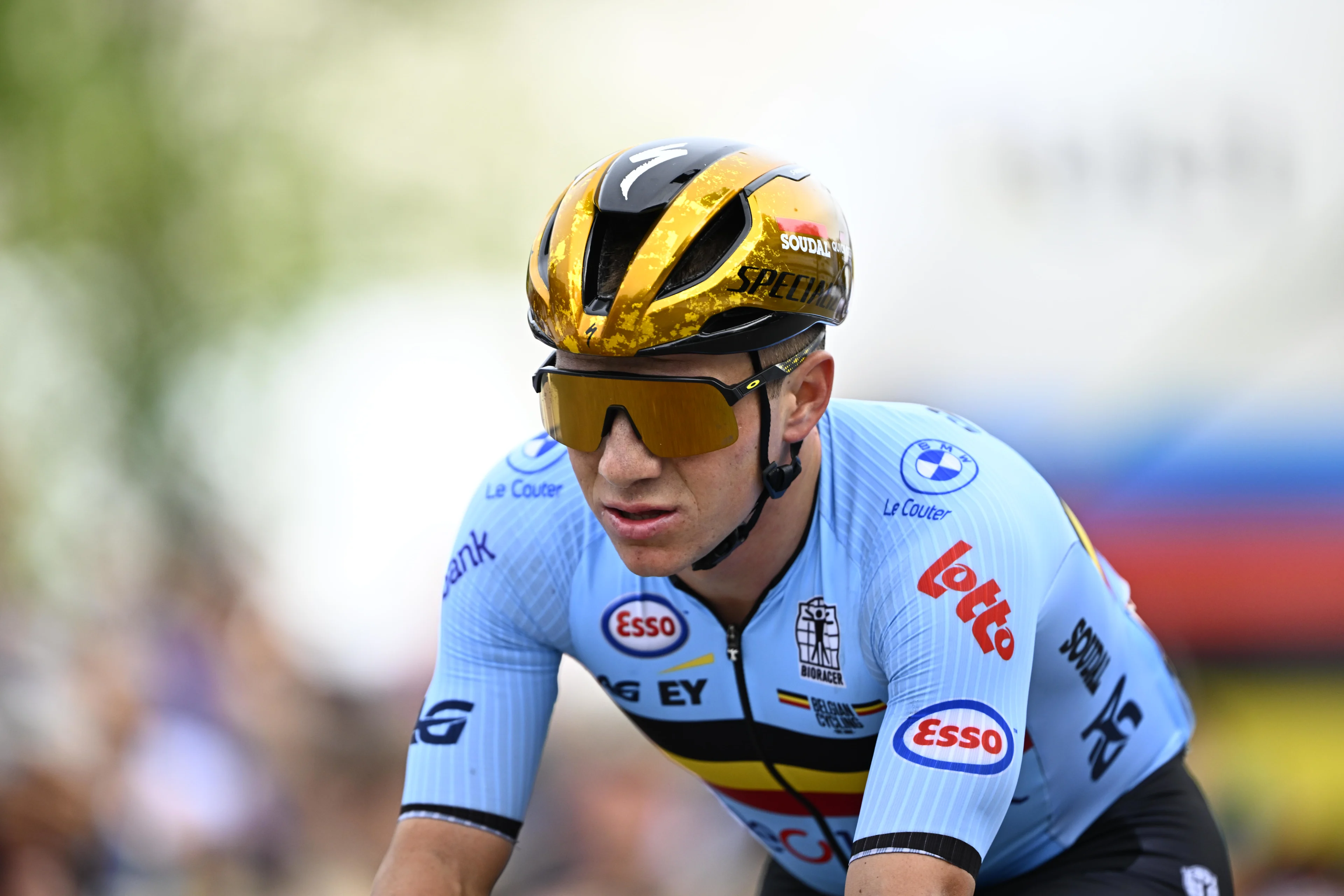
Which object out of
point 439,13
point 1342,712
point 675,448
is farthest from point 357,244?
point 1342,712

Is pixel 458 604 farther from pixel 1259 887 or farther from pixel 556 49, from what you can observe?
pixel 1259 887

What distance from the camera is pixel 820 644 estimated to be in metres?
2.22

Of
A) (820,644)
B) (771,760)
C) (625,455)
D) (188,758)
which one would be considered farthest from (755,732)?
(188,758)

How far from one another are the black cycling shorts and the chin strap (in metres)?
0.88

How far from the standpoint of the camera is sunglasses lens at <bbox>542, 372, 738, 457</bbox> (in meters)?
1.92

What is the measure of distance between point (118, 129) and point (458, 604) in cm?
375

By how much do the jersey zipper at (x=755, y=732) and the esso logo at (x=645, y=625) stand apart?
96mm

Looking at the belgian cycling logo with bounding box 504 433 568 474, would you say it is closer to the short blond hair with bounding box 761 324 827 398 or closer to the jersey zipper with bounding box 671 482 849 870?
the jersey zipper with bounding box 671 482 849 870

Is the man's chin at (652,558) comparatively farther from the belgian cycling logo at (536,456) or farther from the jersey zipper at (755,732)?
the belgian cycling logo at (536,456)

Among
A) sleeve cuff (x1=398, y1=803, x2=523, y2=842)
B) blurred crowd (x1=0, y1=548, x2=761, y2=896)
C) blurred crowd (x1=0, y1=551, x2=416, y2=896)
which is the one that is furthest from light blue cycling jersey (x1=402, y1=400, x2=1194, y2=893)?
blurred crowd (x1=0, y1=551, x2=416, y2=896)

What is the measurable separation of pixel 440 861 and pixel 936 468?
1.09 m

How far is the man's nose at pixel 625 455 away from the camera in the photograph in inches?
76.7

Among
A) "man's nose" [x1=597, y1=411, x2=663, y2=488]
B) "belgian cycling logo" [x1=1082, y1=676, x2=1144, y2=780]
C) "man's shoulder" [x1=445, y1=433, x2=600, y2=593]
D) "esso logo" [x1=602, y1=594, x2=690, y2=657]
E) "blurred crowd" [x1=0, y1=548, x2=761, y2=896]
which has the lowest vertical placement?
"blurred crowd" [x1=0, y1=548, x2=761, y2=896]

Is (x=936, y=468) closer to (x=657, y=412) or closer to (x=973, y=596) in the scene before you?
(x=973, y=596)
